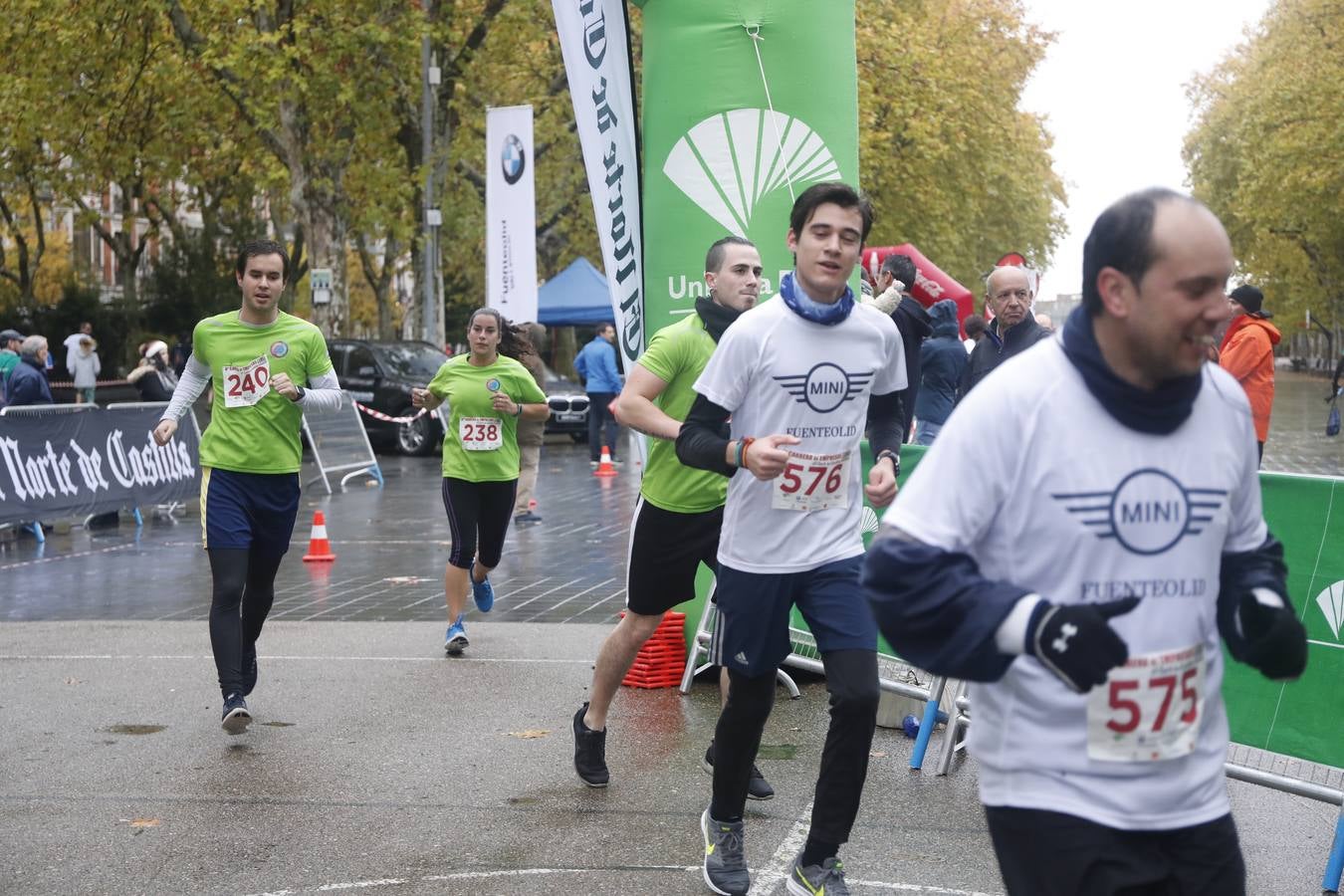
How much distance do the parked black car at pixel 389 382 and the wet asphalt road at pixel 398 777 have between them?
1570 cm

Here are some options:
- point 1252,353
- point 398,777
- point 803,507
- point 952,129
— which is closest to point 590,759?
point 398,777

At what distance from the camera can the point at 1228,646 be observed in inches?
112

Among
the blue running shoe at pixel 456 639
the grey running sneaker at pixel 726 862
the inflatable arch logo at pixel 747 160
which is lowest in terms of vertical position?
the blue running shoe at pixel 456 639

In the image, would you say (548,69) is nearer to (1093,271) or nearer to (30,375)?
(30,375)

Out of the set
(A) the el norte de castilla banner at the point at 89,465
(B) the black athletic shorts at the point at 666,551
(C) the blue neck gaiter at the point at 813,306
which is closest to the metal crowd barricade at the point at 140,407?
(A) the el norte de castilla banner at the point at 89,465

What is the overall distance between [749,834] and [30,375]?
13.6 metres

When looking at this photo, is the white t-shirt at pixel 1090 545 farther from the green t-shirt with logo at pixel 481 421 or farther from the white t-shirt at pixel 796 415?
the green t-shirt with logo at pixel 481 421

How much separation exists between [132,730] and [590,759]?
7.39 ft

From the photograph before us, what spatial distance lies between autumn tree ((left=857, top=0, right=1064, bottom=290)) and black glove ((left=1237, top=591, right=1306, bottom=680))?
29728 millimetres

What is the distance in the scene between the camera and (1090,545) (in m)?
2.68

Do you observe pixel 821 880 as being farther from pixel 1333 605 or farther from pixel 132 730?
pixel 132 730

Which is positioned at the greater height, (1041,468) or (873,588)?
(1041,468)

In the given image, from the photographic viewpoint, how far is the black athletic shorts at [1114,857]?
8.73ft

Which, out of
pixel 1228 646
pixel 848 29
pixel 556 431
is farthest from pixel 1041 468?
pixel 556 431
